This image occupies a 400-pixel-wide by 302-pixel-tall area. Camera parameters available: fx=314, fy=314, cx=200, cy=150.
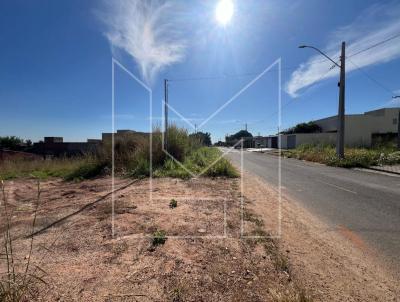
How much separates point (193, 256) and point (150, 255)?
0.59m

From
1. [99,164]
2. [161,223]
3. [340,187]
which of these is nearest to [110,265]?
[161,223]

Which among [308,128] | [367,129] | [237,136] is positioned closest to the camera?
[367,129]

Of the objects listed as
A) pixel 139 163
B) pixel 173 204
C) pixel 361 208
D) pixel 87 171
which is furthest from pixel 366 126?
pixel 173 204

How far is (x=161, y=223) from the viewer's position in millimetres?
5910

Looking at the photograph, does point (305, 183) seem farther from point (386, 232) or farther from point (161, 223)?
point (161, 223)

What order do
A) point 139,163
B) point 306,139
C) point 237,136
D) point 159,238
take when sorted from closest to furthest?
point 159,238 < point 139,163 < point 306,139 < point 237,136

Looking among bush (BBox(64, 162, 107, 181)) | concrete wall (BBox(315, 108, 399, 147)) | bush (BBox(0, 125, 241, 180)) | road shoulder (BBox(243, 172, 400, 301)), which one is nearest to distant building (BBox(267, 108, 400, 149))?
concrete wall (BBox(315, 108, 399, 147))

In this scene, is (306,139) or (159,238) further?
(306,139)

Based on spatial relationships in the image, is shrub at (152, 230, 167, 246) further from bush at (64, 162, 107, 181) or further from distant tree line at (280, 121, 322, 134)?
distant tree line at (280, 121, 322, 134)

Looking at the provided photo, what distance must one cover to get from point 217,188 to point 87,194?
13.8 feet

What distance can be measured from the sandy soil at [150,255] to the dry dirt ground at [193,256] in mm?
13

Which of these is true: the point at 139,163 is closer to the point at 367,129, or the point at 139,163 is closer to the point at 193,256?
the point at 193,256

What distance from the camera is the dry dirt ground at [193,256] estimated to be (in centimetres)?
337

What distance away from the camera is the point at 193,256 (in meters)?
4.32
